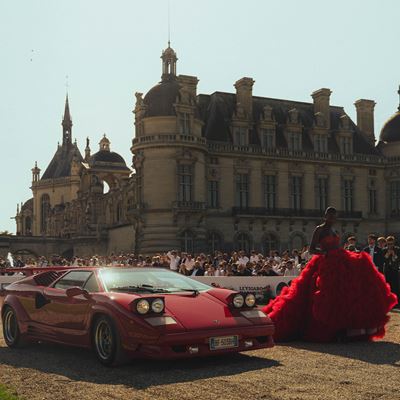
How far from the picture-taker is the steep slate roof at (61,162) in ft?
340

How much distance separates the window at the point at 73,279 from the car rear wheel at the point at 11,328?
3.68 feet

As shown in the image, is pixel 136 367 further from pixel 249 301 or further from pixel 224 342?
pixel 249 301

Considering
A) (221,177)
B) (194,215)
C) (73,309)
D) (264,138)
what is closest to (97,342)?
(73,309)

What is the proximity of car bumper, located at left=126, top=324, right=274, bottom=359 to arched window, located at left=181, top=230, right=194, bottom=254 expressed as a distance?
3587 centimetres

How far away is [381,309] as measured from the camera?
33.2 feet

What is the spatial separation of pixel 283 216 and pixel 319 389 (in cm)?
4297

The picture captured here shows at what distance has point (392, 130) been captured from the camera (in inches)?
2181

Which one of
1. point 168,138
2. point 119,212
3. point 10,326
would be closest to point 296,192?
point 168,138

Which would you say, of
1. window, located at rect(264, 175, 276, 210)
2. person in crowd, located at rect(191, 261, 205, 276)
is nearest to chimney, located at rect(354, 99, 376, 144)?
window, located at rect(264, 175, 276, 210)

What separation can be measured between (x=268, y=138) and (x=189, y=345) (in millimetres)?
43276

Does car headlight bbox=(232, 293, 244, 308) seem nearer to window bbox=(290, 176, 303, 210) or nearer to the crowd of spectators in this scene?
the crowd of spectators

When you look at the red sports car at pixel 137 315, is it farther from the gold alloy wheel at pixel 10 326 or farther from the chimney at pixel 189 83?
the chimney at pixel 189 83

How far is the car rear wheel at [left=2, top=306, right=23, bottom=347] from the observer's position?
405 inches

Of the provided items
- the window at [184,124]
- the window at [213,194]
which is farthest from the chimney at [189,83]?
the window at [213,194]
